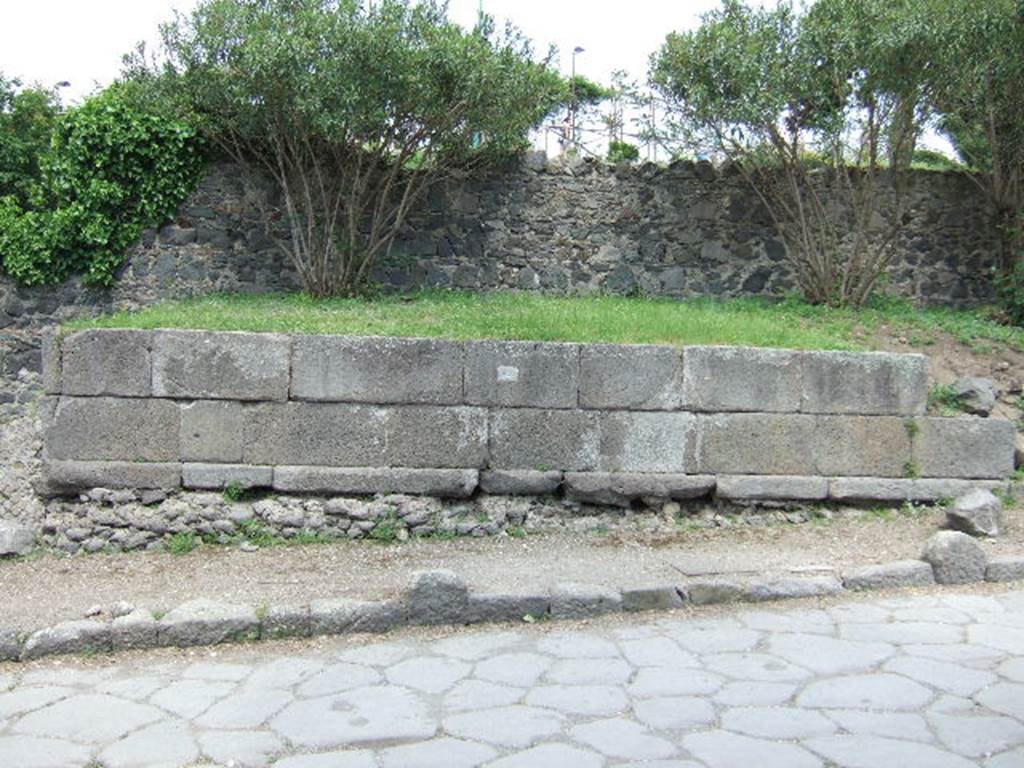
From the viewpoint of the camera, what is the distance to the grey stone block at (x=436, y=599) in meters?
4.82

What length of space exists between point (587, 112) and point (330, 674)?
32.0 ft

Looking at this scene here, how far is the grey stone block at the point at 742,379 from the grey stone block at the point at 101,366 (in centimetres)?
365

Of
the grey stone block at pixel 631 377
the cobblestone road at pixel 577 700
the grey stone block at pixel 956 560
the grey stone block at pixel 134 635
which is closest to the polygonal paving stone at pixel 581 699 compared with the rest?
the cobblestone road at pixel 577 700

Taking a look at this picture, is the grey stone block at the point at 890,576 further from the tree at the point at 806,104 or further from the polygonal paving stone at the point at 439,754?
the tree at the point at 806,104

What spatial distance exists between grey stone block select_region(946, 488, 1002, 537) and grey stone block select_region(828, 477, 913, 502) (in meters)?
0.44

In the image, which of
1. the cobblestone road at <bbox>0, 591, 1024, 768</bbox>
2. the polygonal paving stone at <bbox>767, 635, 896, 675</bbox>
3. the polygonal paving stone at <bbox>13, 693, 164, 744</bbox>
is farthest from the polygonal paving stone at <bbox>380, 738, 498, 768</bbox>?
the polygonal paving stone at <bbox>767, 635, 896, 675</bbox>

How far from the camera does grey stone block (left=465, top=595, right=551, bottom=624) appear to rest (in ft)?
16.0

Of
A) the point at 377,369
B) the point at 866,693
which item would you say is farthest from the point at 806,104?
the point at 866,693

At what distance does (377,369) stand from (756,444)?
265 cm

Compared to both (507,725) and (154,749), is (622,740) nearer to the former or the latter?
(507,725)

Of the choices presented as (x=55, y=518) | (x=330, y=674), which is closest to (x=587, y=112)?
(x=55, y=518)

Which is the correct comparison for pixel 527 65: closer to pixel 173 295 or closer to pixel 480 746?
pixel 173 295

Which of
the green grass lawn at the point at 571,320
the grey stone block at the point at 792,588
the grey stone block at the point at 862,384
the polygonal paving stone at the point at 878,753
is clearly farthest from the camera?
the green grass lawn at the point at 571,320

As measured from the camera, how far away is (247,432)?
6391 millimetres
